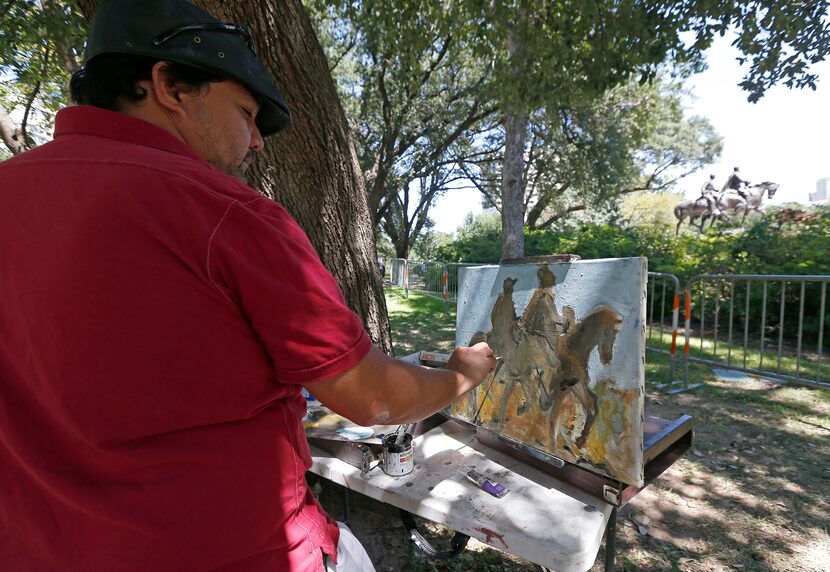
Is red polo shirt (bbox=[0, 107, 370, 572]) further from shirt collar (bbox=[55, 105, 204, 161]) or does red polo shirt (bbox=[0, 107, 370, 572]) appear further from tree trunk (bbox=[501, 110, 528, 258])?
tree trunk (bbox=[501, 110, 528, 258])

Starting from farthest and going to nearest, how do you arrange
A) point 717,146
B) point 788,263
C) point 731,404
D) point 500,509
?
point 717,146, point 788,263, point 731,404, point 500,509

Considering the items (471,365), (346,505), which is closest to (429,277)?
(346,505)

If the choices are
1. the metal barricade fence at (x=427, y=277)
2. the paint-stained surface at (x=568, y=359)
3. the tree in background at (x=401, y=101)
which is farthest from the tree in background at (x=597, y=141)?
the paint-stained surface at (x=568, y=359)

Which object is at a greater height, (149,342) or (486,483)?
(149,342)

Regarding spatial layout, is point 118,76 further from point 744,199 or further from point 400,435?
point 744,199

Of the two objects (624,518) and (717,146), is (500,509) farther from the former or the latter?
(717,146)

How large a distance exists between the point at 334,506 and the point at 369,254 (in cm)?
149

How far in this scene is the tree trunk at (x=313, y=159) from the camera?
2.29 m

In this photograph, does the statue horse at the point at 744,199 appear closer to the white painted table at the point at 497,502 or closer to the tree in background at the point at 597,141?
the tree in background at the point at 597,141

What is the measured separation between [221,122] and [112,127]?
214 mm

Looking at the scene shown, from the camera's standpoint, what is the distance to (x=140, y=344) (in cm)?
71

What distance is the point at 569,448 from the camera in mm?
1566

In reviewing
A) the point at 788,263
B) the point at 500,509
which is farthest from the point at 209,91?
the point at 788,263

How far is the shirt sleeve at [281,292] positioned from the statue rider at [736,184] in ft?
66.0
